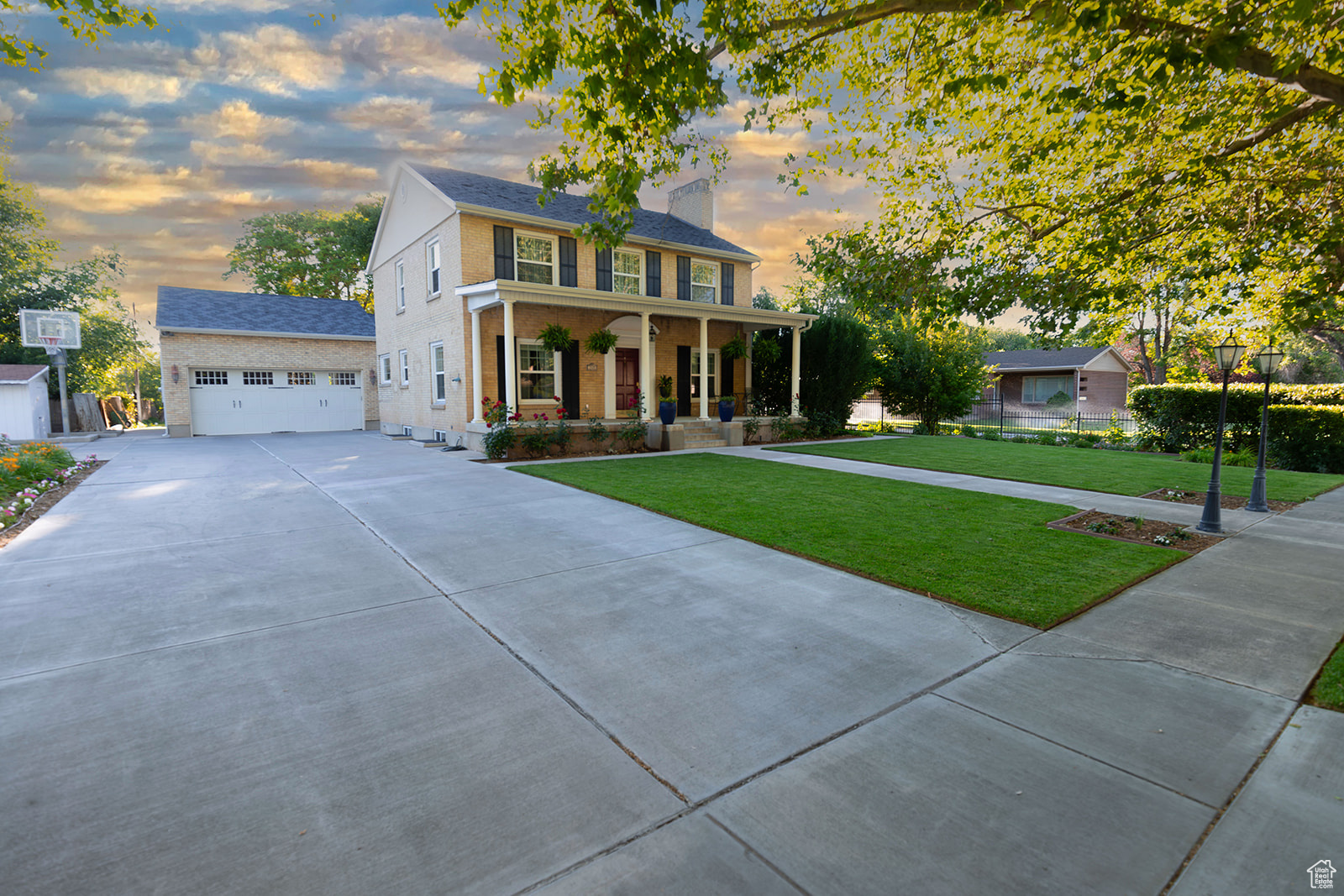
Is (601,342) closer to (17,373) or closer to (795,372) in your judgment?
(795,372)

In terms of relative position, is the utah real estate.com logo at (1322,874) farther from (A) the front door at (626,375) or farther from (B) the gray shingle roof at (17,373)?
(B) the gray shingle roof at (17,373)

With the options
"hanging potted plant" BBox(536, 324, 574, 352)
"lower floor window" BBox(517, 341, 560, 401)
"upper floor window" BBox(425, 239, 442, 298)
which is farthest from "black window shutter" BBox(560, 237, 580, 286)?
"upper floor window" BBox(425, 239, 442, 298)

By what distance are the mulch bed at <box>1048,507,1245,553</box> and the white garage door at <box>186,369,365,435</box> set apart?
22.7 m

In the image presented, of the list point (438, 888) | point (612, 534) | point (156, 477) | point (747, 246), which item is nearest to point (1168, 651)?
point (438, 888)

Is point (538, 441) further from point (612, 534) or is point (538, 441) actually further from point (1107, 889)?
point (1107, 889)

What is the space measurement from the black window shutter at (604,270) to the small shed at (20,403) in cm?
1679

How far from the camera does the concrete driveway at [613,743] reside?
190 centimetres

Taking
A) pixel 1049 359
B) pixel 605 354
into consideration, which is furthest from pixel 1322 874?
pixel 1049 359

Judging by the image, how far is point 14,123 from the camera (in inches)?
841

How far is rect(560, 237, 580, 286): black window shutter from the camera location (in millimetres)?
15461

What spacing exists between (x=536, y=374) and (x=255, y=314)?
13.8 m

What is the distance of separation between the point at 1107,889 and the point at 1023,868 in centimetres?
23

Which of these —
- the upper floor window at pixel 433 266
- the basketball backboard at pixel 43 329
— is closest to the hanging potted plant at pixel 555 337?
the upper floor window at pixel 433 266

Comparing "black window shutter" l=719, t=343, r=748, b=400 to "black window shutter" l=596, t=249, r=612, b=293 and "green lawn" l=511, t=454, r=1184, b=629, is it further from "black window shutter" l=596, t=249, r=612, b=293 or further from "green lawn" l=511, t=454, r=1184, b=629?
"green lawn" l=511, t=454, r=1184, b=629
